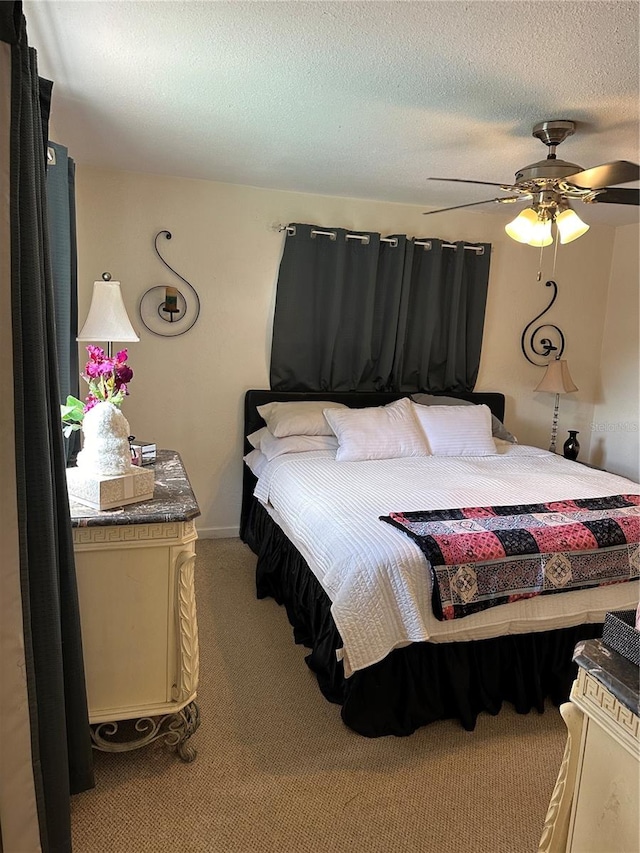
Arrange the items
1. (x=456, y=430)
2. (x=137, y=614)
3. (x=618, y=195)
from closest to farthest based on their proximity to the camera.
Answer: (x=137, y=614) < (x=618, y=195) < (x=456, y=430)

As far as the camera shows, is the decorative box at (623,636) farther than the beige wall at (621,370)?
No

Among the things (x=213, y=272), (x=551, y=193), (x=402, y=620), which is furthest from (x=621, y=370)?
(x=402, y=620)

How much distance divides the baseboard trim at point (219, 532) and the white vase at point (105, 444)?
2.07 metres

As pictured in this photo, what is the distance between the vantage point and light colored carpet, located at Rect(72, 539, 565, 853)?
173 cm

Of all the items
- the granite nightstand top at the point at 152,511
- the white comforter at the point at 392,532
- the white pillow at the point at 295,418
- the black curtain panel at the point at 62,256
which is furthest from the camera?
the white pillow at the point at 295,418

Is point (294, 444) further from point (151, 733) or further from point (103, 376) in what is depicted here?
point (151, 733)

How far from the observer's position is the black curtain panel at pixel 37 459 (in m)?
1.39

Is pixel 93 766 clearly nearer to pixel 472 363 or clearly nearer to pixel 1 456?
pixel 1 456

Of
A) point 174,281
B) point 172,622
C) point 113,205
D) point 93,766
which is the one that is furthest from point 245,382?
point 93,766

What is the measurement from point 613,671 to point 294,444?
2597 millimetres

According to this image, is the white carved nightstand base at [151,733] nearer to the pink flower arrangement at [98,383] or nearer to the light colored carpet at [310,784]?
the light colored carpet at [310,784]

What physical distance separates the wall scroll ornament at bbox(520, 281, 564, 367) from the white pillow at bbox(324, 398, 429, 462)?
54.7 inches

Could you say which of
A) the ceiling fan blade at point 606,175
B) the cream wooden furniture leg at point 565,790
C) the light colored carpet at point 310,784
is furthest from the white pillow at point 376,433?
the cream wooden furniture leg at point 565,790

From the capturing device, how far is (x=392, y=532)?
2.30 m
